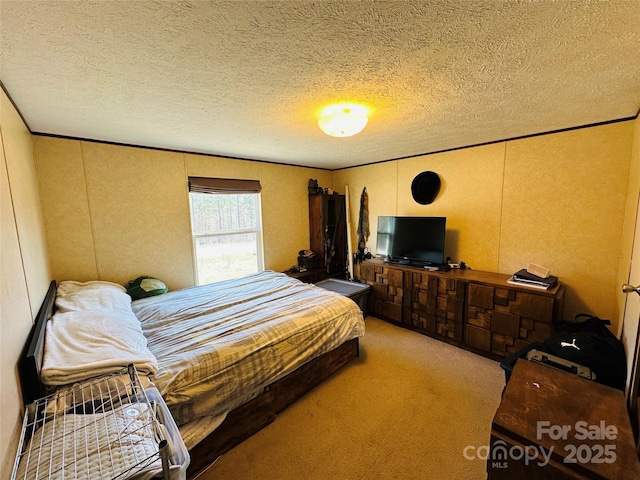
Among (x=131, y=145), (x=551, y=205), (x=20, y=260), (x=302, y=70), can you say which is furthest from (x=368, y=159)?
(x=20, y=260)

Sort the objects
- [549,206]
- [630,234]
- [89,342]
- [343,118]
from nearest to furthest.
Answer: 1. [89,342]
2. [343,118]
3. [630,234]
4. [549,206]

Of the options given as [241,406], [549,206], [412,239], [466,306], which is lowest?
[241,406]

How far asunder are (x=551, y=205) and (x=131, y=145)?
4.40 meters

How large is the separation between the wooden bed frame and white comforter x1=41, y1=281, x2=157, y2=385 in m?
0.05

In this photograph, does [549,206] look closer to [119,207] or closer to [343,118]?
[343,118]

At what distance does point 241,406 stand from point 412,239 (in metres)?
2.67

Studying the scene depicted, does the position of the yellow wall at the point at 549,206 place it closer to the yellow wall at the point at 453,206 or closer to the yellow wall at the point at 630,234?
the yellow wall at the point at 453,206

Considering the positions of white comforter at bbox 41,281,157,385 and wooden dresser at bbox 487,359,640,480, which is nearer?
wooden dresser at bbox 487,359,640,480

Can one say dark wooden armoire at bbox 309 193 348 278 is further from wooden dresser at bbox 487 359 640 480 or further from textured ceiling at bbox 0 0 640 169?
wooden dresser at bbox 487 359 640 480

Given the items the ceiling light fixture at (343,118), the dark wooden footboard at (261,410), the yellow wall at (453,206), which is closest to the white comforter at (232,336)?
the dark wooden footboard at (261,410)

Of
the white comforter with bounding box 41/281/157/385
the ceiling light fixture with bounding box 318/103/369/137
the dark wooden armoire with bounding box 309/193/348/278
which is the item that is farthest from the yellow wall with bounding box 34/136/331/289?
the ceiling light fixture with bounding box 318/103/369/137

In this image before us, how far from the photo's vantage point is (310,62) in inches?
49.3

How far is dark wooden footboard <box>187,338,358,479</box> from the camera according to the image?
1.58 metres

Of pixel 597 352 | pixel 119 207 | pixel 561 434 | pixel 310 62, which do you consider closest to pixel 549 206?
pixel 597 352
